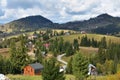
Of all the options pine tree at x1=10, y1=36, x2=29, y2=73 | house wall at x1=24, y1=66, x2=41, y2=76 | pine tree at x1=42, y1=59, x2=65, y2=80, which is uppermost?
pine tree at x1=42, y1=59, x2=65, y2=80

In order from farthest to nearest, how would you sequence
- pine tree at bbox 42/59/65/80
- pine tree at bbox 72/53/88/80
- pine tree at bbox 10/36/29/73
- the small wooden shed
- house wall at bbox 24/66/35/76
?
the small wooden shed
house wall at bbox 24/66/35/76
pine tree at bbox 10/36/29/73
pine tree at bbox 72/53/88/80
pine tree at bbox 42/59/65/80

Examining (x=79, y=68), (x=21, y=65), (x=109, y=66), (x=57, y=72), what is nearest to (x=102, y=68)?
(x=109, y=66)

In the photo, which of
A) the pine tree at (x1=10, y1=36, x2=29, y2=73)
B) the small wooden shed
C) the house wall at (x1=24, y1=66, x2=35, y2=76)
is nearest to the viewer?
the pine tree at (x1=10, y1=36, x2=29, y2=73)

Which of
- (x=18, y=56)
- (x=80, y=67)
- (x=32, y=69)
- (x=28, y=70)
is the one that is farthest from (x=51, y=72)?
(x=32, y=69)

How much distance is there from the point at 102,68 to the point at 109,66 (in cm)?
852

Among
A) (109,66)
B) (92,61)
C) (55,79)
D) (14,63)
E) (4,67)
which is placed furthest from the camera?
(92,61)

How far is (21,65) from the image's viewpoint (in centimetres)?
12044

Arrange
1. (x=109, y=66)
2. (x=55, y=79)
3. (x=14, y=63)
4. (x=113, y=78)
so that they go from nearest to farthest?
(x=113, y=78) < (x=55, y=79) < (x=14, y=63) < (x=109, y=66)

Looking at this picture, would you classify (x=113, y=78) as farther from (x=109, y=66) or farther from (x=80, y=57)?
(x=109, y=66)

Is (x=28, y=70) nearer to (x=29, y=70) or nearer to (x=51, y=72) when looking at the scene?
(x=29, y=70)

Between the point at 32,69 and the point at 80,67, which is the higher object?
the point at 80,67

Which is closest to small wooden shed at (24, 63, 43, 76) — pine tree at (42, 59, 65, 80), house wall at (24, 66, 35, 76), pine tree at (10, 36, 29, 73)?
house wall at (24, 66, 35, 76)

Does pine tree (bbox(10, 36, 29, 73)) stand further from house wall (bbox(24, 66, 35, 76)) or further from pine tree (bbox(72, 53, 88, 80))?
pine tree (bbox(72, 53, 88, 80))

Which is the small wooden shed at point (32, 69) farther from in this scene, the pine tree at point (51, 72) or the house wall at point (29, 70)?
the pine tree at point (51, 72)
